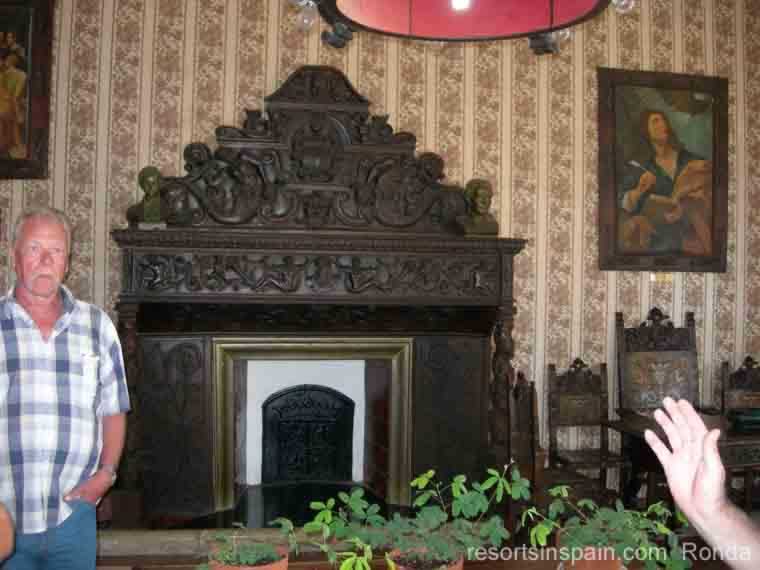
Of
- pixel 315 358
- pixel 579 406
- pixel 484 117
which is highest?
pixel 484 117

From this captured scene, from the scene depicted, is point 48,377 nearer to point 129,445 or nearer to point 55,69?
point 129,445

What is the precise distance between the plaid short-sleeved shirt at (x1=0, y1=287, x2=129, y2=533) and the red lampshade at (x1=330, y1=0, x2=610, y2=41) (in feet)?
3.86

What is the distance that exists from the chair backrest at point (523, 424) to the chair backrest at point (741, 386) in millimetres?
1564

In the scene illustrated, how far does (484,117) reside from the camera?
4992mm

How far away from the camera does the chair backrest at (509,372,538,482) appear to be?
4414 millimetres

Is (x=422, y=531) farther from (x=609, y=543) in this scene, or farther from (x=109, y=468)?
(x=109, y=468)

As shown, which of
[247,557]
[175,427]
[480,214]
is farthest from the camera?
[480,214]

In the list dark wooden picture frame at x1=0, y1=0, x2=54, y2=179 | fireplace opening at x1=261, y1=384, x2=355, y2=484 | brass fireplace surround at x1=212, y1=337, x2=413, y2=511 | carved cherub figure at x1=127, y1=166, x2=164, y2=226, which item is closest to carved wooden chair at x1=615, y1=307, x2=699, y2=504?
brass fireplace surround at x1=212, y1=337, x2=413, y2=511

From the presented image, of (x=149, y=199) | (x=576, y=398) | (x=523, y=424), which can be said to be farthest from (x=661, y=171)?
(x=149, y=199)

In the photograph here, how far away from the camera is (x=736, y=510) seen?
125 centimetres

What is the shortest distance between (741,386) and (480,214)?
230 cm

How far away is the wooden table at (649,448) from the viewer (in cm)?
405

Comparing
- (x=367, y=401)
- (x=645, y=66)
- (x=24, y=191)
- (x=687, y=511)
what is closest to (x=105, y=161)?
(x=24, y=191)

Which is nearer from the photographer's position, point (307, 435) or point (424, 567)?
point (424, 567)
